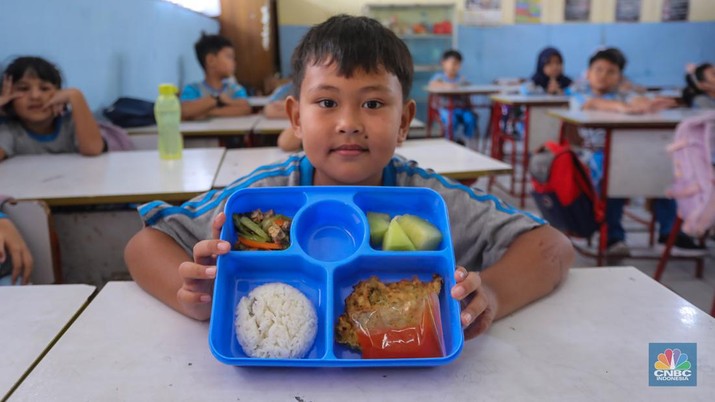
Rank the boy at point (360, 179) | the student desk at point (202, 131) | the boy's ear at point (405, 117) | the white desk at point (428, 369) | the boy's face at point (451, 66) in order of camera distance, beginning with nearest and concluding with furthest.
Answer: the white desk at point (428, 369), the boy at point (360, 179), the boy's ear at point (405, 117), the student desk at point (202, 131), the boy's face at point (451, 66)

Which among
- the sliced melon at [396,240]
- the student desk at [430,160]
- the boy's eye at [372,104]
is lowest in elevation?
the student desk at [430,160]

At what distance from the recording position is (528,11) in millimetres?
8016

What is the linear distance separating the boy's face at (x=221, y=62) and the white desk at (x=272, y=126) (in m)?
0.85

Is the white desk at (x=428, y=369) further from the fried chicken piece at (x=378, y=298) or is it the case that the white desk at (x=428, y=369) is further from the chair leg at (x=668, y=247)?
the chair leg at (x=668, y=247)

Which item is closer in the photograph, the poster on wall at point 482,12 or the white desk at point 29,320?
the white desk at point 29,320

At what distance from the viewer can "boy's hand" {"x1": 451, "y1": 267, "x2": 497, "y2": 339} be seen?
706mm

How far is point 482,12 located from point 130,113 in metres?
6.36

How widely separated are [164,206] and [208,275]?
352 millimetres

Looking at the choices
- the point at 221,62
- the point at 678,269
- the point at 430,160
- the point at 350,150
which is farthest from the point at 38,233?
the point at 678,269

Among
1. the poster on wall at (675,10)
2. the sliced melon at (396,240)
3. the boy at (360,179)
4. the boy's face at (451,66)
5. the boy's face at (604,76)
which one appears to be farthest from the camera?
the poster on wall at (675,10)

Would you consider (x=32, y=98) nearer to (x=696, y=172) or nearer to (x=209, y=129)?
(x=209, y=129)

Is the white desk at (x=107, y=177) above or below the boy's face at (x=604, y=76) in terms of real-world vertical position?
below

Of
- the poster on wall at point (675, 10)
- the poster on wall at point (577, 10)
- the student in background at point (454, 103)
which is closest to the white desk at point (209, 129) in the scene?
the student in background at point (454, 103)

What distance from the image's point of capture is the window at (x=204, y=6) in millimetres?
5061
